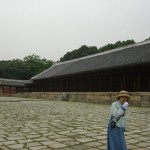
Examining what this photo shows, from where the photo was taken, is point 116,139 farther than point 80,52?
No

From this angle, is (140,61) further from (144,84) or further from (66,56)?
(66,56)

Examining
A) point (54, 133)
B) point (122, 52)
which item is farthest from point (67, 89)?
point (54, 133)

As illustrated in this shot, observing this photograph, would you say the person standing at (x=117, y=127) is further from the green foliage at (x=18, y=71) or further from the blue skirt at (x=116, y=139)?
the green foliage at (x=18, y=71)

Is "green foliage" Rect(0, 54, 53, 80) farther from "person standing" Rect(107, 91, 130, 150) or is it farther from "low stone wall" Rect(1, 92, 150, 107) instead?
"person standing" Rect(107, 91, 130, 150)

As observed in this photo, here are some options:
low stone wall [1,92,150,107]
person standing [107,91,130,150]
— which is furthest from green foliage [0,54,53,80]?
person standing [107,91,130,150]

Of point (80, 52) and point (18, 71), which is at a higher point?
point (80, 52)

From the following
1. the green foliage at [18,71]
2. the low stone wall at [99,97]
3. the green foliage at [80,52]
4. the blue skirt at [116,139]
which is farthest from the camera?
the green foliage at [18,71]

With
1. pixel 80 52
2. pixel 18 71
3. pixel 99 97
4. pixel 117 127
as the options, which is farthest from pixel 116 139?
pixel 18 71

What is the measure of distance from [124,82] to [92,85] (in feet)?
15.5

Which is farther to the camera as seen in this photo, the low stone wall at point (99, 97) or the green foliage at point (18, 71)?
the green foliage at point (18, 71)

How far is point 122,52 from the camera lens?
24.3 meters

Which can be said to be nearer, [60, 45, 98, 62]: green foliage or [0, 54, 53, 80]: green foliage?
[60, 45, 98, 62]: green foliage

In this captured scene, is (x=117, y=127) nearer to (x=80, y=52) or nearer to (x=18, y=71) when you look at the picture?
(x=80, y=52)

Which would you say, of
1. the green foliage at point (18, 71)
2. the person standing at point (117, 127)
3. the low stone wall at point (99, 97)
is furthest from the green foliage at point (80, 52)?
the person standing at point (117, 127)
